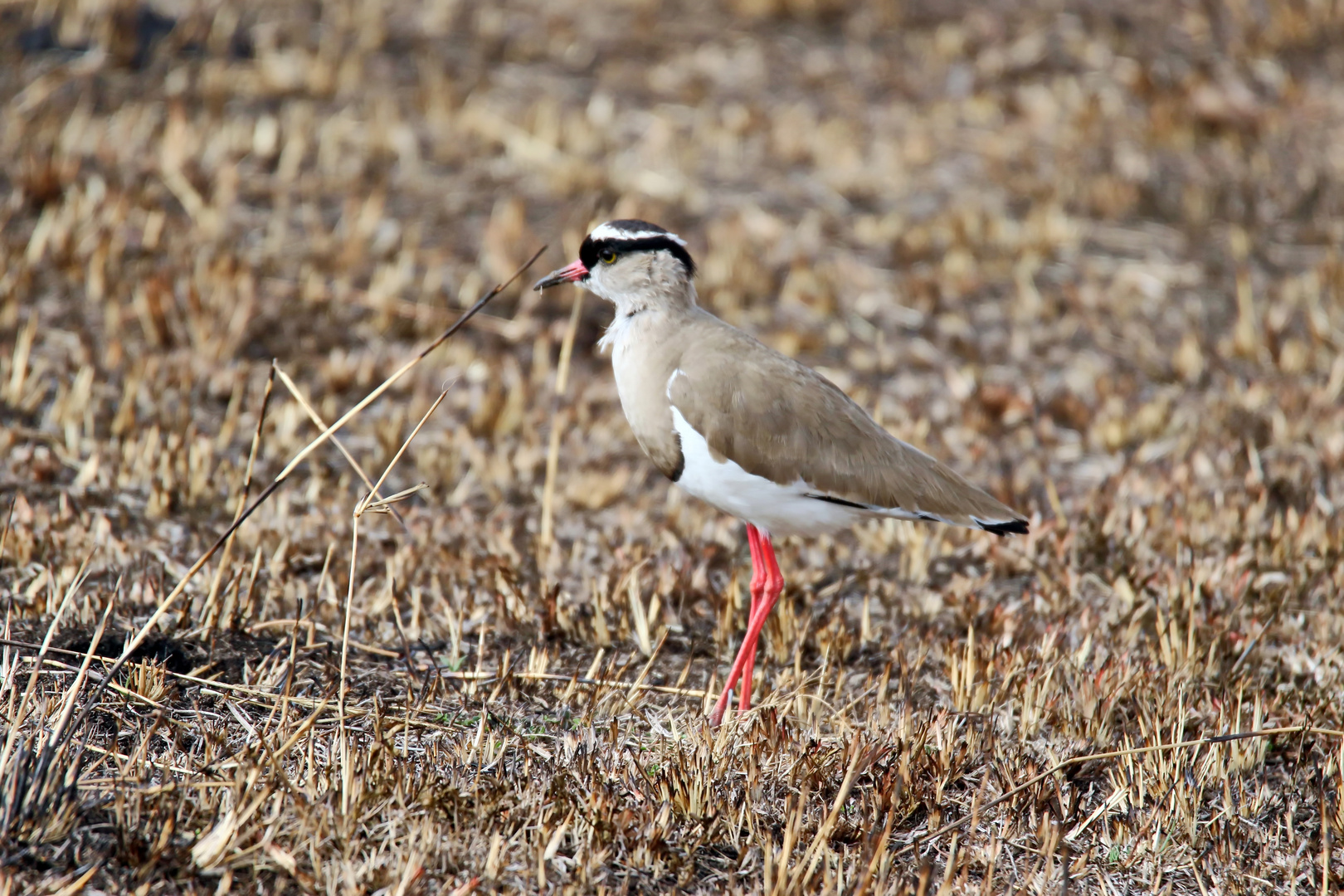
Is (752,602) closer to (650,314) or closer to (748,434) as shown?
(748,434)

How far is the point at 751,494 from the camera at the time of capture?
433 centimetres

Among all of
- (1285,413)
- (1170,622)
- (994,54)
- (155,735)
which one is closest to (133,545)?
(155,735)

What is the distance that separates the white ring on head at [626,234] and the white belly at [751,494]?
70cm

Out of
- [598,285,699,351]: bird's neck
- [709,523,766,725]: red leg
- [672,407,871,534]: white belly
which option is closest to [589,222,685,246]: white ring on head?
[598,285,699,351]: bird's neck

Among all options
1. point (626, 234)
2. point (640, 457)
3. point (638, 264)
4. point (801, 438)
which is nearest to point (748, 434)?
point (801, 438)

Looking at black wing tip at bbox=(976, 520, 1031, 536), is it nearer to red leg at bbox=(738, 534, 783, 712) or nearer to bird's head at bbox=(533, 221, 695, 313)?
red leg at bbox=(738, 534, 783, 712)

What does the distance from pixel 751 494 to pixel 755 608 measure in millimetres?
486

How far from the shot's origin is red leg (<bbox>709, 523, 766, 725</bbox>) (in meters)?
4.29

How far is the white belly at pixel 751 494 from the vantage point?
429cm

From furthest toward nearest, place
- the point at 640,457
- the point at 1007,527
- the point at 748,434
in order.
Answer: the point at 640,457 → the point at 1007,527 → the point at 748,434

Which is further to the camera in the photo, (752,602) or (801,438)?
(752,602)

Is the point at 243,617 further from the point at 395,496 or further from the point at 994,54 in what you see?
the point at 994,54

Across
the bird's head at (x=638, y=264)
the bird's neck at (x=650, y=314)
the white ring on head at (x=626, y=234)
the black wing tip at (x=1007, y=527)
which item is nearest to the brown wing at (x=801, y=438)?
the black wing tip at (x=1007, y=527)

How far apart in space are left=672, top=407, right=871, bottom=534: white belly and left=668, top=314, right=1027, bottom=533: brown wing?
36 millimetres
